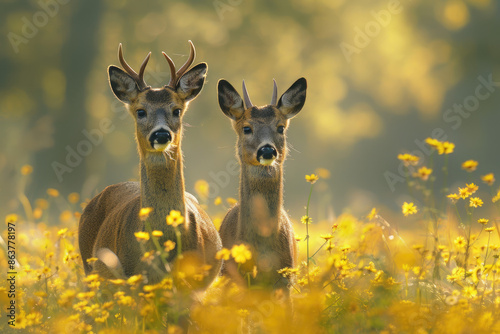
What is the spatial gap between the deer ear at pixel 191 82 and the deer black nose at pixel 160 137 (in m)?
0.78

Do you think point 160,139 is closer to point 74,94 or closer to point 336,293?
point 336,293

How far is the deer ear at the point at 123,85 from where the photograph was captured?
6.77 metres

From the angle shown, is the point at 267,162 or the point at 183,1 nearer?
the point at 267,162

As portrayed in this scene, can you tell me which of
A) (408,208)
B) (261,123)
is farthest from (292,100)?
(408,208)

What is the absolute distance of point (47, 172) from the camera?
16.4 metres

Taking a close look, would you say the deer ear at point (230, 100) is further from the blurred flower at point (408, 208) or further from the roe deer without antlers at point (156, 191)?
the blurred flower at point (408, 208)

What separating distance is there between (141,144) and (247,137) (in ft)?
3.60

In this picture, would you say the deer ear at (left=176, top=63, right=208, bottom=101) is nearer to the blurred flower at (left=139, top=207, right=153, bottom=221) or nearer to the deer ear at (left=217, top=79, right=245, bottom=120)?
the deer ear at (left=217, top=79, right=245, bottom=120)

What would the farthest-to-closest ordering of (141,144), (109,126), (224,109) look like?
(109,126) < (224,109) < (141,144)

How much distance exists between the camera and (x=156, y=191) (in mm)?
6184

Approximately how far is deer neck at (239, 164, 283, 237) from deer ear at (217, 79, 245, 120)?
28.8 inches

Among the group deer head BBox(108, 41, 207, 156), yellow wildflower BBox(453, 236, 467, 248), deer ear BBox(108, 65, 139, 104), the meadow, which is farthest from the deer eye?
yellow wildflower BBox(453, 236, 467, 248)

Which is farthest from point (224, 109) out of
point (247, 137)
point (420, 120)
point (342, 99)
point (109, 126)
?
point (420, 120)

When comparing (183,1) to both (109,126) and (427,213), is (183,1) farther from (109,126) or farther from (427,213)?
(427,213)
